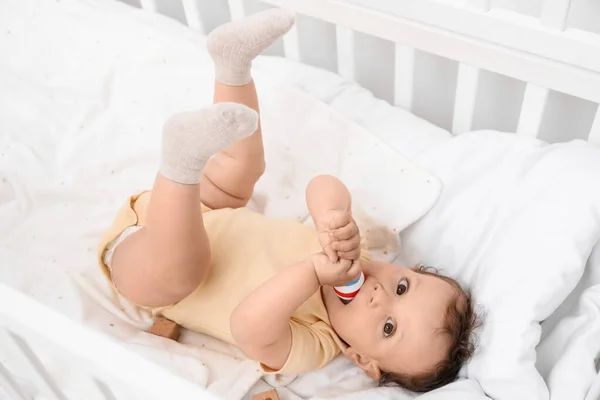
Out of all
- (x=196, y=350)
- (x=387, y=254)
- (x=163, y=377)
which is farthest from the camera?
(x=387, y=254)

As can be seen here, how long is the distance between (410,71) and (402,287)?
0.39 meters

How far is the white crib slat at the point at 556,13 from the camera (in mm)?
849

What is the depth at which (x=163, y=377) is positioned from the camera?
0.62 metres

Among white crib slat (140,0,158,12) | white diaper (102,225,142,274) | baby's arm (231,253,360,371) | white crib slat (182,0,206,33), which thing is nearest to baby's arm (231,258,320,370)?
Result: baby's arm (231,253,360,371)

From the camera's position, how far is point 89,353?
0.65 meters

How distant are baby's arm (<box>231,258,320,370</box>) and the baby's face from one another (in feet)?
0.31

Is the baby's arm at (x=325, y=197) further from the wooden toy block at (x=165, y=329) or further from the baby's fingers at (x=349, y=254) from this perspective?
the wooden toy block at (x=165, y=329)

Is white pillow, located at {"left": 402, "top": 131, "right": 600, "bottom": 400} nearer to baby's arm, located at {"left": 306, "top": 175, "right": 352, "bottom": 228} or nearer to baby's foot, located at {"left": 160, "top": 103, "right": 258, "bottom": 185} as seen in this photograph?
baby's arm, located at {"left": 306, "top": 175, "right": 352, "bottom": 228}

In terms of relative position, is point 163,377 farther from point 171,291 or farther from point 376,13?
point 376,13

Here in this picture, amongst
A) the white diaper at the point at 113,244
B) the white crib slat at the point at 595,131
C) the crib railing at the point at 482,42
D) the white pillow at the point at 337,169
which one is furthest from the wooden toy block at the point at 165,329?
the white crib slat at the point at 595,131

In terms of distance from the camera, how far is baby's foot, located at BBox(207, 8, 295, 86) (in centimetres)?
97

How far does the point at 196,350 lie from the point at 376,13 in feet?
1.92

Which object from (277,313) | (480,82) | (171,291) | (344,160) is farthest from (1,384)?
(480,82)

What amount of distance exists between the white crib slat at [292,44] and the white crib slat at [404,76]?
220mm
